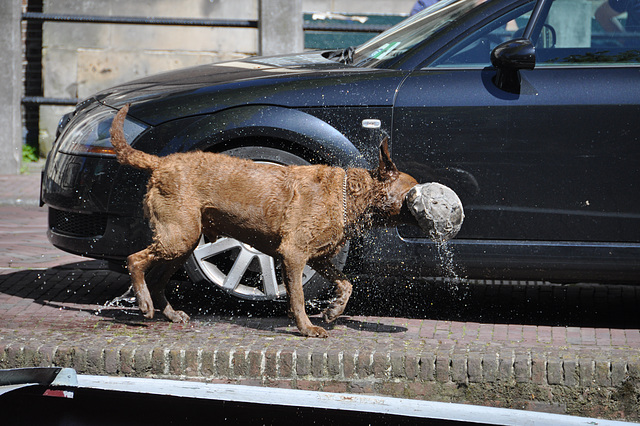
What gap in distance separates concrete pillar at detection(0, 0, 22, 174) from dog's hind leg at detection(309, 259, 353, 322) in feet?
24.5

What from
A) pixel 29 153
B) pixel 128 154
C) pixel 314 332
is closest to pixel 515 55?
pixel 314 332

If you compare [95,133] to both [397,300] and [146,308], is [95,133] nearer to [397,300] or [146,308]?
[146,308]

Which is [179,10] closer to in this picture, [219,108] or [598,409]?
[219,108]

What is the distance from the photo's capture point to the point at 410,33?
5.34m

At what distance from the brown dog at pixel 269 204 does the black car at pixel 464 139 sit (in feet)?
0.91

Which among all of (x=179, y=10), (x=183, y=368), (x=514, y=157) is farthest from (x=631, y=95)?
(x=179, y=10)

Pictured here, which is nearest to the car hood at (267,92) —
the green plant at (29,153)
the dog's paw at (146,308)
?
the dog's paw at (146,308)

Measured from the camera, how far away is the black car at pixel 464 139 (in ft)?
15.4

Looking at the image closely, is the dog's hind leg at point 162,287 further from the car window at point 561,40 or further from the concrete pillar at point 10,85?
the concrete pillar at point 10,85

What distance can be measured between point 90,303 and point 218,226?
1205mm

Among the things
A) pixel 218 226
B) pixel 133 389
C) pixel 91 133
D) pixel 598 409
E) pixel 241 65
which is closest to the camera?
pixel 133 389

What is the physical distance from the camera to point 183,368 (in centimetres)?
426

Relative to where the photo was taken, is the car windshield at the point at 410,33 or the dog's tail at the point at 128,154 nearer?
the dog's tail at the point at 128,154

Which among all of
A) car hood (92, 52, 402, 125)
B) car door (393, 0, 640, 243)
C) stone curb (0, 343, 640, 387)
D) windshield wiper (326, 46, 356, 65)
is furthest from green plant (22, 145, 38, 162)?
car door (393, 0, 640, 243)
